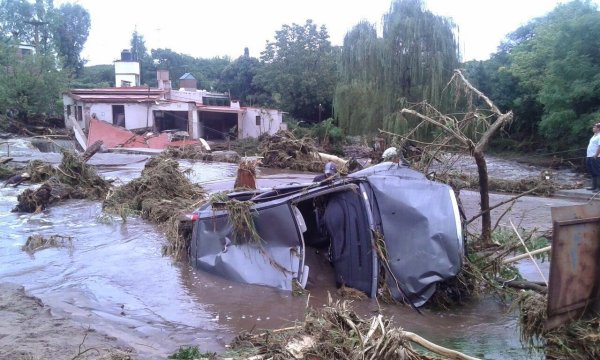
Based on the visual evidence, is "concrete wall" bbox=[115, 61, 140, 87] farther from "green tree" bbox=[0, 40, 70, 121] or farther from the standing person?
the standing person

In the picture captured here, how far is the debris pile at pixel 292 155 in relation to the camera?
68.9ft

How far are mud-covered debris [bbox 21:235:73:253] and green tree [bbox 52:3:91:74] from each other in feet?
176

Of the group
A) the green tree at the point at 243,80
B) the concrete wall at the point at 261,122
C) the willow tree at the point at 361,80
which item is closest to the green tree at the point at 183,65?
the green tree at the point at 243,80

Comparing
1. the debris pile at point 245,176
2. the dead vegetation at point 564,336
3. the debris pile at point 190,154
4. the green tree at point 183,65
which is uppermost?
the green tree at point 183,65

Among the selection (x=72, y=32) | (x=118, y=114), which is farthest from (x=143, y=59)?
(x=118, y=114)

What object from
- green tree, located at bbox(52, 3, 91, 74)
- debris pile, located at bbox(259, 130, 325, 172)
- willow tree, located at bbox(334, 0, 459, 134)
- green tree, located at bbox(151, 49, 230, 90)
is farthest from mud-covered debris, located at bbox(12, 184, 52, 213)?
green tree, located at bbox(52, 3, 91, 74)

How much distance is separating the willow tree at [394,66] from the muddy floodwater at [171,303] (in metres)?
18.9

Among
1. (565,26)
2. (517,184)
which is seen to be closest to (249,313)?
(517,184)

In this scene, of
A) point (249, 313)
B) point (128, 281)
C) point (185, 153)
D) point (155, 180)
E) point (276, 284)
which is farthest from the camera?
point (185, 153)

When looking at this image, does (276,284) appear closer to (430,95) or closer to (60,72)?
(430,95)

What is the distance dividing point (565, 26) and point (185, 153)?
734 inches

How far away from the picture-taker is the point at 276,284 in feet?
21.7

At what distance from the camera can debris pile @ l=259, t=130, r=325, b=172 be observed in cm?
2100

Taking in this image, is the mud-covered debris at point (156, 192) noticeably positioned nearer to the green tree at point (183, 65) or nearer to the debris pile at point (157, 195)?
the debris pile at point (157, 195)
